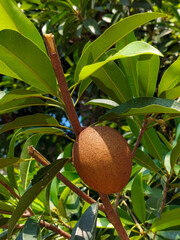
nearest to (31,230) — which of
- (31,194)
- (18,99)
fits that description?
(31,194)

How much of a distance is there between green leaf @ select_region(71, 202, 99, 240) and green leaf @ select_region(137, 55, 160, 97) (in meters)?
0.24

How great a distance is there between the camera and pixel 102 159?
0.51 m

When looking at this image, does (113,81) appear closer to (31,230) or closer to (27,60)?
(27,60)

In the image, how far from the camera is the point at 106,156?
513 mm

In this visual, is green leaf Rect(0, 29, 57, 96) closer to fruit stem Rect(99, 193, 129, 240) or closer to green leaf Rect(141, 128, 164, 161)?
fruit stem Rect(99, 193, 129, 240)

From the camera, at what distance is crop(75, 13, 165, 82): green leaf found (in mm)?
512

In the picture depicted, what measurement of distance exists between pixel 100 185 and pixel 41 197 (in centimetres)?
46

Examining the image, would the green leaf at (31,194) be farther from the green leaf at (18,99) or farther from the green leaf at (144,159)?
the green leaf at (144,159)

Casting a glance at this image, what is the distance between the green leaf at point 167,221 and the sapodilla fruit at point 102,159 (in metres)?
0.21

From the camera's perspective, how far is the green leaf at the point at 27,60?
50 centimetres

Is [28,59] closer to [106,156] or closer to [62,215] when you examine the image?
[106,156]

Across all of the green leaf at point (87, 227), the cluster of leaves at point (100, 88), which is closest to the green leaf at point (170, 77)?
the cluster of leaves at point (100, 88)

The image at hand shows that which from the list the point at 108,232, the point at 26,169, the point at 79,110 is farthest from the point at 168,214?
the point at 79,110

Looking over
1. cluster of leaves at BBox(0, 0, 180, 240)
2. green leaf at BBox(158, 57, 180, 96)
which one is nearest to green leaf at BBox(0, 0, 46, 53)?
cluster of leaves at BBox(0, 0, 180, 240)
